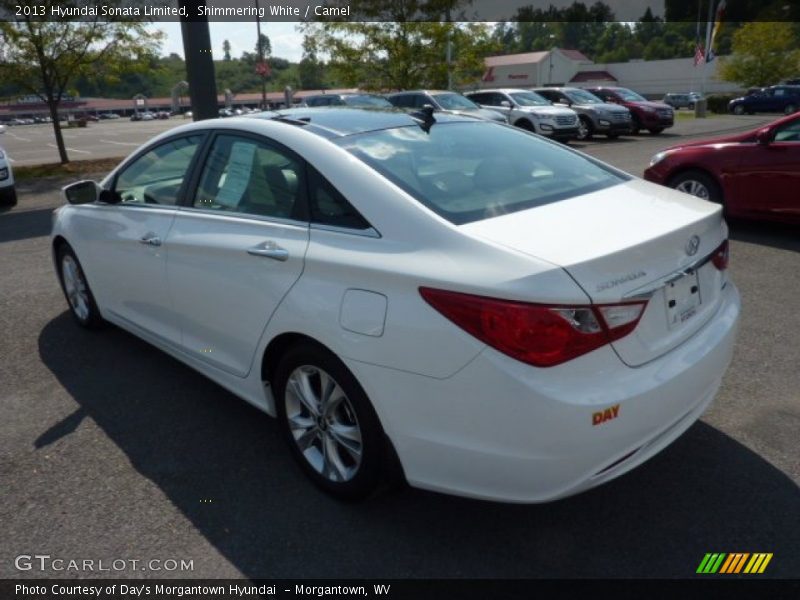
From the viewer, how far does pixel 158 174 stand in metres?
4.07

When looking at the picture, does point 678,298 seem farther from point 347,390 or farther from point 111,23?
point 111,23

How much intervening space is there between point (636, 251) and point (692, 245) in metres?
0.42

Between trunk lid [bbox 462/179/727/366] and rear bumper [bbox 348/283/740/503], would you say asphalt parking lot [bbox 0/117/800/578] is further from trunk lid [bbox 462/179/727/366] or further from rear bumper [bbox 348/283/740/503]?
trunk lid [bbox 462/179/727/366]

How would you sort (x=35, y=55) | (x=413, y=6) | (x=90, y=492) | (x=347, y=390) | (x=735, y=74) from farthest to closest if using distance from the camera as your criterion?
(x=735, y=74), (x=413, y=6), (x=35, y=55), (x=90, y=492), (x=347, y=390)

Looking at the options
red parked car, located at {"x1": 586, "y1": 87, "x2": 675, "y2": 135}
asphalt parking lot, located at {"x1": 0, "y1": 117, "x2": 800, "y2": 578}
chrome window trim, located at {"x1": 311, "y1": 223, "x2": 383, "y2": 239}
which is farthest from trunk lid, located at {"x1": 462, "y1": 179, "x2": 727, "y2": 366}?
red parked car, located at {"x1": 586, "y1": 87, "x2": 675, "y2": 135}

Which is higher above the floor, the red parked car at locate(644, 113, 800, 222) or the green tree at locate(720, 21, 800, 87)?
the green tree at locate(720, 21, 800, 87)

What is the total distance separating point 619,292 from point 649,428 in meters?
0.52

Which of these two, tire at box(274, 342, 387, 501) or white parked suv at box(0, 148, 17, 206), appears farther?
white parked suv at box(0, 148, 17, 206)

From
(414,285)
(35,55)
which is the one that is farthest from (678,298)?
(35,55)

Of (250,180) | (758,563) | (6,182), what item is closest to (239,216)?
(250,180)

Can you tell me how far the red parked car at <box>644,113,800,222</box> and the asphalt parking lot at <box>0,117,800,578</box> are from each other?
323 centimetres

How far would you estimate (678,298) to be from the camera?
2.49 meters

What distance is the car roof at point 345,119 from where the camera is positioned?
10.4 feet

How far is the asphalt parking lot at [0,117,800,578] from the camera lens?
8.29 feet
